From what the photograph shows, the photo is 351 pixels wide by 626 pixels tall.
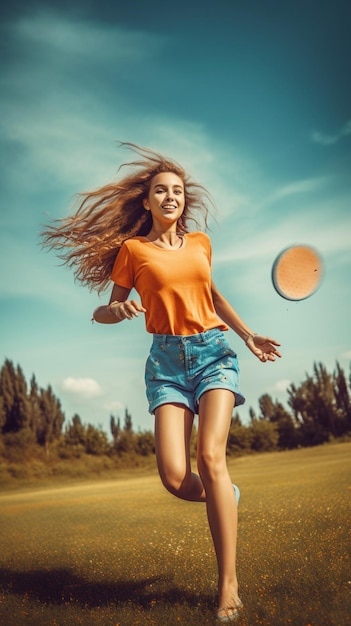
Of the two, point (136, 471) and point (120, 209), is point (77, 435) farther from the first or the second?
point (120, 209)

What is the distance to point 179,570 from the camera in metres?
5.73

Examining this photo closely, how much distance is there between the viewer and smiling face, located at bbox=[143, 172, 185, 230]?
17.6 feet

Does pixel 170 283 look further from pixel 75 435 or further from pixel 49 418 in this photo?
pixel 49 418

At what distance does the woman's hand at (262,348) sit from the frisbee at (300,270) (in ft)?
3.05

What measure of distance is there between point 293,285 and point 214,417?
1.96 m

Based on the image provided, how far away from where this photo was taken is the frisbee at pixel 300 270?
227 inches

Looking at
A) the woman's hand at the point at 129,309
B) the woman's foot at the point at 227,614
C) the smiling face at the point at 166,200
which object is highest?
the smiling face at the point at 166,200

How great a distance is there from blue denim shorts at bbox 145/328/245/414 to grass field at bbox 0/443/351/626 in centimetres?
156

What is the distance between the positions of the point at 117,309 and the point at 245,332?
1.25 meters

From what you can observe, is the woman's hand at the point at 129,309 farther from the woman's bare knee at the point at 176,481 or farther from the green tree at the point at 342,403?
the green tree at the point at 342,403

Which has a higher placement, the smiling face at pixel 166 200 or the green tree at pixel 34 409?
the green tree at pixel 34 409

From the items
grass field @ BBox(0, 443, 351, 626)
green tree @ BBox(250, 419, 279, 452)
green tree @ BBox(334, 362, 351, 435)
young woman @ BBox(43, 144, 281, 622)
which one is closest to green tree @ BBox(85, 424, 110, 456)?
green tree @ BBox(250, 419, 279, 452)

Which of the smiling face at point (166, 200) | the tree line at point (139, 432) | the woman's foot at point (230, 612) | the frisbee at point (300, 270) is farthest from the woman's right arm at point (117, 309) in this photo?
the tree line at point (139, 432)

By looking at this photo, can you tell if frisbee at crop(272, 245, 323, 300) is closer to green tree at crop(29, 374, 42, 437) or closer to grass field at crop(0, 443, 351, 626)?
grass field at crop(0, 443, 351, 626)
